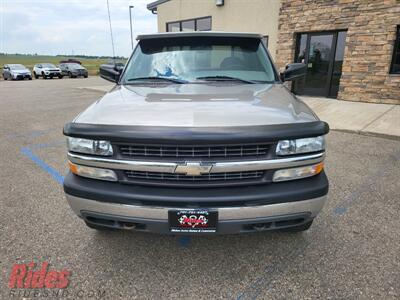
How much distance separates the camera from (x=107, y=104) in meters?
2.34

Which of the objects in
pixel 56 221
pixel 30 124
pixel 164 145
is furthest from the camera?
pixel 30 124

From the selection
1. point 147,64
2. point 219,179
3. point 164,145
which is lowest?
point 219,179

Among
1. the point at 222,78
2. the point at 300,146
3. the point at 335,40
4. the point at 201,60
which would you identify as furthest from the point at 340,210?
the point at 335,40

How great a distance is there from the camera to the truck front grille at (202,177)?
1951mm

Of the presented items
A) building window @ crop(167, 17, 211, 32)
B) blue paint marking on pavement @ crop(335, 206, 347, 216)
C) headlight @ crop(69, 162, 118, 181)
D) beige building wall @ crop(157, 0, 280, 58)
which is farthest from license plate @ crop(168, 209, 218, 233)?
building window @ crop(167, 17, 211, 32)

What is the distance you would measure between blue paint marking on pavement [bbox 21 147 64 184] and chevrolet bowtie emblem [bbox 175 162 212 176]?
279 centimetres

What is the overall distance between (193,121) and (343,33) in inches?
401

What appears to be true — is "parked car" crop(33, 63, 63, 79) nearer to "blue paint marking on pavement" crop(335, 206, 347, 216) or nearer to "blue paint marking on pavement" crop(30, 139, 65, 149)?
"blue paint marking on pavement" crop(30, 139, 65, 149)

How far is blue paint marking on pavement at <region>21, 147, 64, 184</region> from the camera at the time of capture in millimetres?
4133

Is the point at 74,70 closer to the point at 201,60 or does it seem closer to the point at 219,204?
the point at 201,60

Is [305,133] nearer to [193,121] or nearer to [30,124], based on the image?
[193,121]

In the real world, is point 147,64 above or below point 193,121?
above

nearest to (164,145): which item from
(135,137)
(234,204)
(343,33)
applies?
(135,137)

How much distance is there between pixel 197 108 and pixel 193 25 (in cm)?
1454
